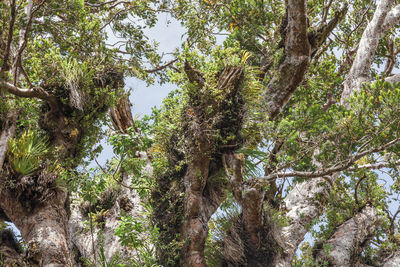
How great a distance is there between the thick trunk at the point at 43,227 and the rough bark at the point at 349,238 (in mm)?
4089

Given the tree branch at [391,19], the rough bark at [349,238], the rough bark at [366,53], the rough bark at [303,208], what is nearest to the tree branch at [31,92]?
the rough bark at [303,208]

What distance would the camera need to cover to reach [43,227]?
14.2ft

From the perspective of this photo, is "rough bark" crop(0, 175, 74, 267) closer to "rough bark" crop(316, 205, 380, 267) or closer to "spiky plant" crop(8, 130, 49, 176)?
"spiky plant" crop(8, 130, 49, 176)

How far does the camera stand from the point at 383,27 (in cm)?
705

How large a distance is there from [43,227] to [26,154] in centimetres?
93

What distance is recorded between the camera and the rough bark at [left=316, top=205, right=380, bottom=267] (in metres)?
6.25

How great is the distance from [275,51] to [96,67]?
2776 millimetres

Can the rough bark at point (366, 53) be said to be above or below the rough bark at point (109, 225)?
above

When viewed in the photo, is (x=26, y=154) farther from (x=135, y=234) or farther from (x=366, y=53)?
(x=366, y=53)

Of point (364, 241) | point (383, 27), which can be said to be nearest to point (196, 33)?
point (383, 27)

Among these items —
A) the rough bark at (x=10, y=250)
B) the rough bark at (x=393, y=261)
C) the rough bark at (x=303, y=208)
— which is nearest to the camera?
the rough bark at (x=10, y=250)

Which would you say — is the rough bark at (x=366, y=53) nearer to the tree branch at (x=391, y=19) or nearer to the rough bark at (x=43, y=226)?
the tree branch at (x=391, y=19)

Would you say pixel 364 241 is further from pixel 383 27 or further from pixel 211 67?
pixel 211 67

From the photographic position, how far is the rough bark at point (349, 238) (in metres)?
6.25
